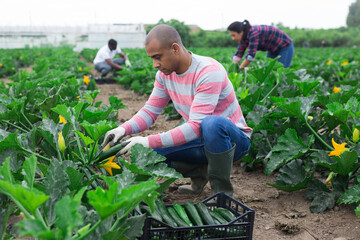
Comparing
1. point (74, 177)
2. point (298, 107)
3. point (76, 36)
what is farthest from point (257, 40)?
point (76, 36)

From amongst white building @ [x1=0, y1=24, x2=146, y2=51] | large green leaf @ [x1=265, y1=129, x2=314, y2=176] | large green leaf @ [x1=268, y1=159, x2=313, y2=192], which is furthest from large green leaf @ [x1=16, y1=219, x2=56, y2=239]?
white building @ [x1=0, y1=24, x2=146, y2=51]

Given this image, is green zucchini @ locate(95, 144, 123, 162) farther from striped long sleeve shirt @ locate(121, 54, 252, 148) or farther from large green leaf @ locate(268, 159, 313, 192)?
large green leaf @ locate(268, 159, 313, 192)

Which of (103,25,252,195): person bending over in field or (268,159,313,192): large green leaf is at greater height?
(103,25,252,195): person bending over in field

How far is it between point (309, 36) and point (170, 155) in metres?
52.3

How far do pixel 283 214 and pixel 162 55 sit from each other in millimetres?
1453

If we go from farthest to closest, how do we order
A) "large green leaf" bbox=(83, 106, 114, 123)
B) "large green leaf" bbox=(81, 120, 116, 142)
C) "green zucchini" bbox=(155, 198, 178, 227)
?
"large green leaf" bbox=(83, 106, 114, 123) → "green zucchini" bbox=(155, 198, 178, 227) → "large green leaf" bbox=(81, 120, 116, 142)

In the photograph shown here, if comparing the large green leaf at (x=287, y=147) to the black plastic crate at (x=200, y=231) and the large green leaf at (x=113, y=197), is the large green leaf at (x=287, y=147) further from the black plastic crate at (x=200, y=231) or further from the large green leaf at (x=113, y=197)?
the large green leaf at (x=113, y=197)

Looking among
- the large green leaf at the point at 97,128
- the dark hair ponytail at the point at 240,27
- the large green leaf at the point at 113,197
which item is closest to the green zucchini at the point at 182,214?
the large green leaf at the point at 97,128

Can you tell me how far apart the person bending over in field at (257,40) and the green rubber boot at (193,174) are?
11.8 feet

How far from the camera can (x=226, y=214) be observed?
7.59 ft

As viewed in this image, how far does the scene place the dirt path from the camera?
8.43 ft

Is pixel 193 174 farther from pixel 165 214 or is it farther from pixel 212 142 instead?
pixel 165 214

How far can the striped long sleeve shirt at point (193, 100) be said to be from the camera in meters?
→ 2.60

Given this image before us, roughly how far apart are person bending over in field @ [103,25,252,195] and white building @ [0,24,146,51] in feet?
99.5
